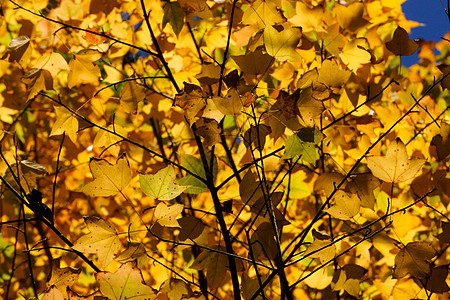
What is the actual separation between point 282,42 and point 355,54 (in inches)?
13.5

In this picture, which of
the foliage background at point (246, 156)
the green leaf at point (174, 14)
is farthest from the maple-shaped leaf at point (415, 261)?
the green leaf at point (174, 14)

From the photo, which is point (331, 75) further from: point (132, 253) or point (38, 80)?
point (38, 80)

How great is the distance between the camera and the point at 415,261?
0.89 metres

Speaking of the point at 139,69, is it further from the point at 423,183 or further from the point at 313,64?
the point at 423,183

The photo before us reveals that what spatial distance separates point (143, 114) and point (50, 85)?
0.76 metres

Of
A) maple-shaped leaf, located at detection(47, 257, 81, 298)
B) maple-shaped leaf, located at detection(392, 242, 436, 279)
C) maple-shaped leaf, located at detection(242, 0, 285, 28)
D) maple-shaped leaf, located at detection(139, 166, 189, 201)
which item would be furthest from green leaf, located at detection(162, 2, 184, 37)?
maple-shaped leaf, located at detection(392, 242, 436, 279)

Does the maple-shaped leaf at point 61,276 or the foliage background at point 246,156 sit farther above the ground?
the foliage background at point 246,156

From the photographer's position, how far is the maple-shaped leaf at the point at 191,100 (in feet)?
2.74

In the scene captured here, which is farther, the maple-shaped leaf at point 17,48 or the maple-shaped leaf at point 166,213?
the maple-shaped leaf at point 17,48

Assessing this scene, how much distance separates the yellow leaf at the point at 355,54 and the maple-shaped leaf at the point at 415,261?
19.0 inches

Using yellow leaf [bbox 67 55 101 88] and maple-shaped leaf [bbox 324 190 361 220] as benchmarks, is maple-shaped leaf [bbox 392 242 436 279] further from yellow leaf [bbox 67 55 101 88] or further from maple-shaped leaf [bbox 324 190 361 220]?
yellow leaf [bbox 67 55 101 88]

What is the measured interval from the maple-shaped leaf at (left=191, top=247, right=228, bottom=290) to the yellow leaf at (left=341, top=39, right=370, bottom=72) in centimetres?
60

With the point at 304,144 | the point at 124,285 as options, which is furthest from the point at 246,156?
the point at 124,285

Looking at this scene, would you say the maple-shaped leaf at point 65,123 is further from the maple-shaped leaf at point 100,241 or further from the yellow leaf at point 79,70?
the maple-shaped leaf at point 100,241
